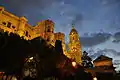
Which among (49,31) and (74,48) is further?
(74,48)

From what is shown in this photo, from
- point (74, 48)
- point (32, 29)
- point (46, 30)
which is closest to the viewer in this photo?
point (32, 29)

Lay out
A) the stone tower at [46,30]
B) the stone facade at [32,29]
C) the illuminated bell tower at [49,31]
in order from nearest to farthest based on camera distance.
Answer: the stone facade at [32,29] < the stone tower at [46,30] < the illuminated bell tower at [49,31]

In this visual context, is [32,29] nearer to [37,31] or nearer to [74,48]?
[37,31]

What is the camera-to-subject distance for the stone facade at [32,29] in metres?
35.6

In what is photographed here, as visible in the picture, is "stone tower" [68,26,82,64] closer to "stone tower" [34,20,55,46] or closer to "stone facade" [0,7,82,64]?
"stone facade" [0,7,82,64]

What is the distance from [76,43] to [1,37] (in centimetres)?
5398

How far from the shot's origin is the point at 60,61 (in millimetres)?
7898

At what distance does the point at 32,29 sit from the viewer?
43719 mm

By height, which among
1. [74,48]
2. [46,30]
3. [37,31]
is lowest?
[74,48]

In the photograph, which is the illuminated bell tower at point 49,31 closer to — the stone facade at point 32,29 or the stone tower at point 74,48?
the stone facade at point 32,29

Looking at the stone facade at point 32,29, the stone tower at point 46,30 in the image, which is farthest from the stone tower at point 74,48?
the stone tower at point 46,30

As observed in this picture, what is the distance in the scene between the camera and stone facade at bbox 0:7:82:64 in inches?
1401

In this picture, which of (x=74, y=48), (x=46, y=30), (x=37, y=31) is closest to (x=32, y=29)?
(x=37, y=31)

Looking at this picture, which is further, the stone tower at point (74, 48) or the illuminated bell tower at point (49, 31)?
the stone tower at point (74, 48)
